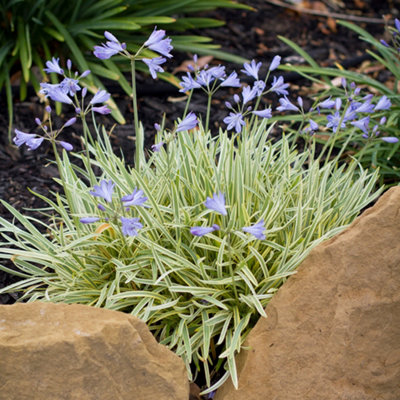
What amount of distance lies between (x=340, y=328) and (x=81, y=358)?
80cm

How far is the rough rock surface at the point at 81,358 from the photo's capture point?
177 centimetres

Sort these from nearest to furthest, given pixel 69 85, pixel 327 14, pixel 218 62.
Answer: pixel 69 85, pixel 218 62, pixel 327 14

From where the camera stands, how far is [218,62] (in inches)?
173

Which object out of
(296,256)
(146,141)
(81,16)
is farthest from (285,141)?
(81,16)

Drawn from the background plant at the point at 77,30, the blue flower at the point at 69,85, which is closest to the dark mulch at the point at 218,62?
the background plant at the point at 77,30

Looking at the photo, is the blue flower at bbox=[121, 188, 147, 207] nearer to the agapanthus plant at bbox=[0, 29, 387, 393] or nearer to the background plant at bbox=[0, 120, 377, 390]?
the agapanthus plant at bbox=[0, 29, 387, 393]

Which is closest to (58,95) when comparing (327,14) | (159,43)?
(159,43)

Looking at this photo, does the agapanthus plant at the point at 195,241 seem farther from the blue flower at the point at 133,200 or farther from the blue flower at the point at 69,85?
the blue flower at the point at 133,200

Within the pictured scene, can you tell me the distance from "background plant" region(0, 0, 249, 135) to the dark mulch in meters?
0.20

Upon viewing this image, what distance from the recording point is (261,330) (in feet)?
6.81

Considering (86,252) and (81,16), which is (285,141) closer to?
(86,252)

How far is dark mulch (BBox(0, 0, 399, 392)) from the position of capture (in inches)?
128

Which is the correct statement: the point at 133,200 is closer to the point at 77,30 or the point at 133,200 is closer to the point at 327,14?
the point at 77,30

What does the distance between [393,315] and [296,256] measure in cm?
40
